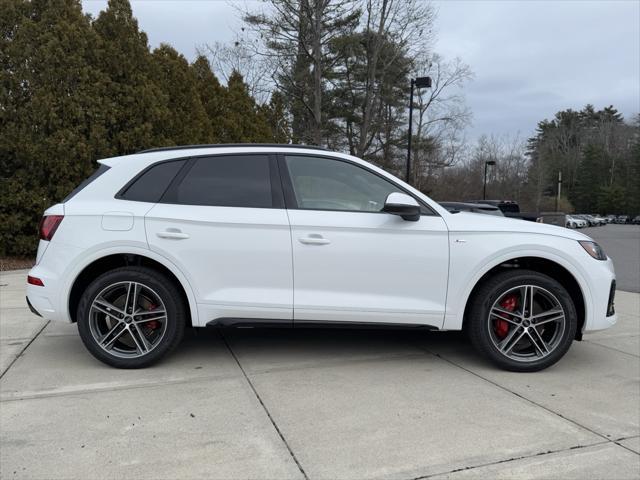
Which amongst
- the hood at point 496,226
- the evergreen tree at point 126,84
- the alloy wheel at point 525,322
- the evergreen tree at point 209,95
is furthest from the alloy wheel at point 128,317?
→ the evergreen tree at point 209,95

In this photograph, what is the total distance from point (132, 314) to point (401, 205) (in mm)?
2209

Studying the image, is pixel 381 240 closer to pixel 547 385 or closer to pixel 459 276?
pixel 459 276

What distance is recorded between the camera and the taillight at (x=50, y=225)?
383 centimetres

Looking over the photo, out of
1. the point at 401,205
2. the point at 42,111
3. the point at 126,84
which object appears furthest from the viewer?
the point at 126,84

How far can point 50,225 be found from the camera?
3.84m

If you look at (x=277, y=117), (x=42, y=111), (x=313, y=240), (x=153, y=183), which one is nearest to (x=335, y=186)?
(x=313, y=240)

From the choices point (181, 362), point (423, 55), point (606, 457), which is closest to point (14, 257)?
point (181, 362)

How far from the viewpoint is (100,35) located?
36.1 feet

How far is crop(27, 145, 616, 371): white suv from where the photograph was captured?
3.78 m

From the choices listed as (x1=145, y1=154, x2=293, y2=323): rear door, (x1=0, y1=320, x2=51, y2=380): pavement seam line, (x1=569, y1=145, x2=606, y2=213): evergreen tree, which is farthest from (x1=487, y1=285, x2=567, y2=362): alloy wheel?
(x1=569, y1=145, x2=606, y2=213): evergreen tree

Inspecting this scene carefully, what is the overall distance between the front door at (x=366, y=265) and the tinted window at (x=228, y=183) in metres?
0.28

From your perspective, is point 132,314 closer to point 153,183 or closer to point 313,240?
point 153,183

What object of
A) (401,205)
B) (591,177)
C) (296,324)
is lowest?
(296,324)

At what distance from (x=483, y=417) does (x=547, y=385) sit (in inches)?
35.8
